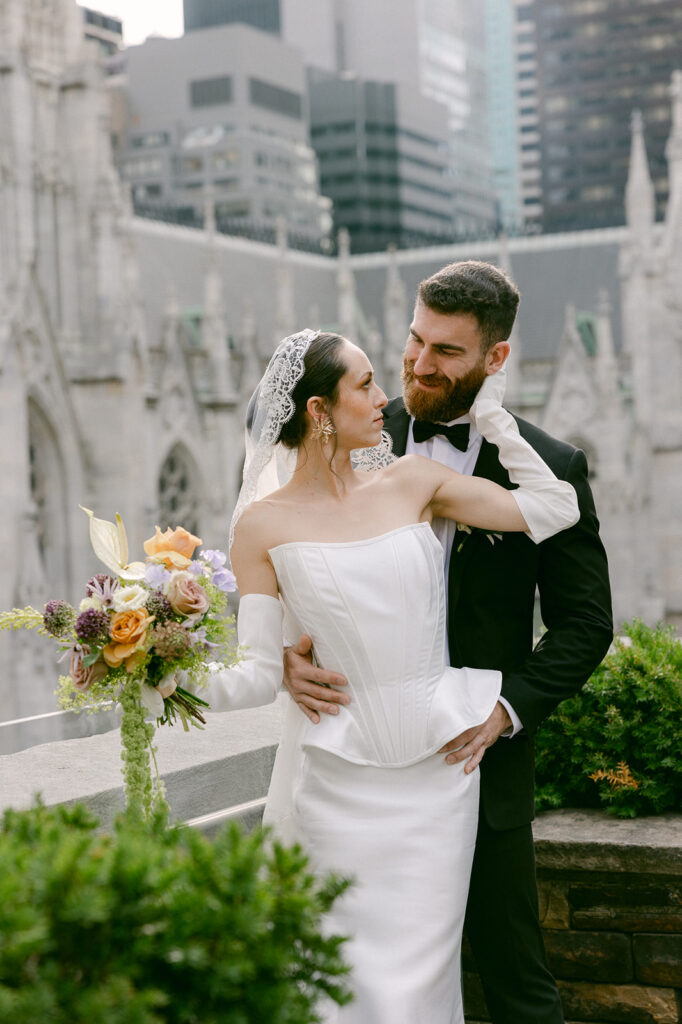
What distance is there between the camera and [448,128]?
8556cm

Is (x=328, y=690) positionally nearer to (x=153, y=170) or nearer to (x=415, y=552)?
(x=415, y=552)

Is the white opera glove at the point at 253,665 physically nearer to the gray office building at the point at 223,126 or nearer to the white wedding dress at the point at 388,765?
the white wedding dress at the point at 388,765

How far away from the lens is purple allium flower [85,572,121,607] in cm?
281

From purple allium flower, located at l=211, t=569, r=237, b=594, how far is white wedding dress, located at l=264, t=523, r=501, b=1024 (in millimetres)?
111

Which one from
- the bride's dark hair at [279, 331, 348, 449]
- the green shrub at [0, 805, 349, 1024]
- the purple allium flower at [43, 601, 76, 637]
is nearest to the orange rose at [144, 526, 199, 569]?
the purple allium flower at [43, 601, 76, 637]

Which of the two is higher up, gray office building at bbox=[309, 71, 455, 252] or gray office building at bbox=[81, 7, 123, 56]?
gray office building at bbox=[81, 7, 123, 56]

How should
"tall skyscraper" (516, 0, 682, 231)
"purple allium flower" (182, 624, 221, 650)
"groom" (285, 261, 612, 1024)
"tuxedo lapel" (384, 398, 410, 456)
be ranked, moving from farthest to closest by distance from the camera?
"tall skyscraper" (516, 0, 682, 231)
"tuxedo lapel" (384, 398, 410, 456)
"groom" (285, 261, 612, 1024)
"purple allium flower" (182, 624, 221, 650)

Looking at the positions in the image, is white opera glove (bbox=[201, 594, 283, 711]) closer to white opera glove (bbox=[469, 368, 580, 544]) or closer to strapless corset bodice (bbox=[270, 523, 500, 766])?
strapless corset bodice (bbox=[270, 523, 500, 766])

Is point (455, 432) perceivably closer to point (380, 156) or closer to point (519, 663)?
point (519, 663)

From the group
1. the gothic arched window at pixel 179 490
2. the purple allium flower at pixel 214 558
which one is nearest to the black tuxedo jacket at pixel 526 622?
the purple allium flower at pixel 214 558

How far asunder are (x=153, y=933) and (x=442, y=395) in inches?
74.1

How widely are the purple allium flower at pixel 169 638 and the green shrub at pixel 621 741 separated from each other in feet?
5.51

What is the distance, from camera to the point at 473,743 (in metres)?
3.03

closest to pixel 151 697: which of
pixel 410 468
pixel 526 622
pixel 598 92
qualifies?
pixel 410 468
